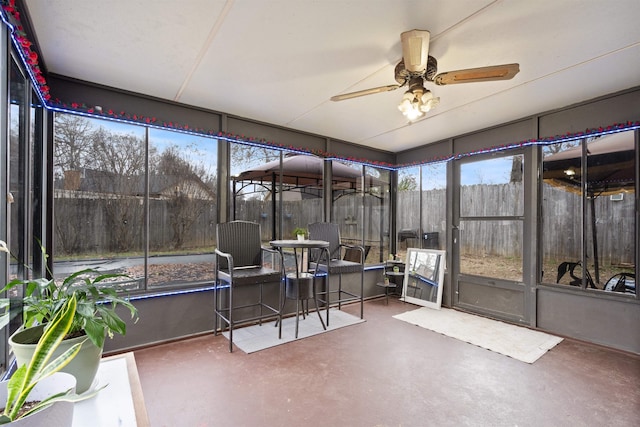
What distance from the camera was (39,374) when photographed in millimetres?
844

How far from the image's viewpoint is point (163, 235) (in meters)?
3.43

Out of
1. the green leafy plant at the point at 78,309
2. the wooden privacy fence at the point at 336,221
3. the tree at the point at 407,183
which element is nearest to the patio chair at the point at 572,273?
the wooden privacy fence at the point at 336,221

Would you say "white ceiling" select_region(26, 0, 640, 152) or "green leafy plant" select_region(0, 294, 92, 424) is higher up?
"white ceiling" select_region(26, 0, 640, 152)

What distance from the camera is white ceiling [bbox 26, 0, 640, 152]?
1.89 meters

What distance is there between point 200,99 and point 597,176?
4.42 metres

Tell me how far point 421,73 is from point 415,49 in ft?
0.91

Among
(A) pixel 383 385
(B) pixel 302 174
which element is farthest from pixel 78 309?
(B) pixel 302 174

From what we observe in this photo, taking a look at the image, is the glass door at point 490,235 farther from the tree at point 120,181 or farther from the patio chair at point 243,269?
the tree at point 120,181

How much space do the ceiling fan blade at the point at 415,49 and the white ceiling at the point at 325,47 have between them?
0.07 metres

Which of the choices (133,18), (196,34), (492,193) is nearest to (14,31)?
(133,18)

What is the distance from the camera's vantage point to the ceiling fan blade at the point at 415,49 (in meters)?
2.01

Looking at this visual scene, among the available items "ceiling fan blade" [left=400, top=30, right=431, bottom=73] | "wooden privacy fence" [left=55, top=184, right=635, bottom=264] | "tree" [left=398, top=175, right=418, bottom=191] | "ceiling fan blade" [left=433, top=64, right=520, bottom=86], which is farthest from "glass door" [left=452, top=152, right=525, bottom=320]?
"ceiling fan blade" [left=400, top=30, right=431, bottom=73]

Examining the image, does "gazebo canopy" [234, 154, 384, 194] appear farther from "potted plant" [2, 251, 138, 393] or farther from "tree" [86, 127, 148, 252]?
"potted plant" [2, 251, 138, 393]

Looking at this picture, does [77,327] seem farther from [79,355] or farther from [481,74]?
[481,74]
